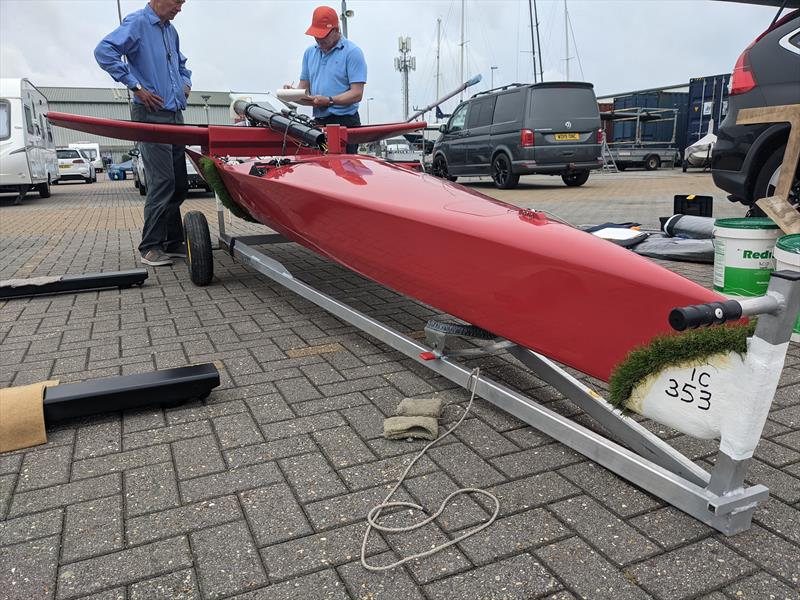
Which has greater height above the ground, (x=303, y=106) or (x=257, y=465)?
(x=303, y=106)

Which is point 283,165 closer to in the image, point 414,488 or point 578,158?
point 414,488

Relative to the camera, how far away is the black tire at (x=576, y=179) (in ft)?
43.3

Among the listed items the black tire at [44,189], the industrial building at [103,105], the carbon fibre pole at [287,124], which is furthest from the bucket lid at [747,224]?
the industrial building at [103,105]

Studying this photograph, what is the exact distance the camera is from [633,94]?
916 inches

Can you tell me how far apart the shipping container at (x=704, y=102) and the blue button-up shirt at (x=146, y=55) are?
60.7 feet

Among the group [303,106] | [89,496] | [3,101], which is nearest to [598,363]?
[89,496]

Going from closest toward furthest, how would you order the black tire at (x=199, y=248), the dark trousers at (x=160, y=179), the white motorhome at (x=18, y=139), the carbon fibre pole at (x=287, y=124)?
the carbon fibre pole at (x=287, y=124), the black tire at (x=199, y=248), the dark trousers at (x=160, y=179), the white motorhome at (x=18, y=139)

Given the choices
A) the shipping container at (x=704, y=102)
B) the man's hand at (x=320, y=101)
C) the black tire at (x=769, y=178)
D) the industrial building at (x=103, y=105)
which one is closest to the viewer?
the black tire at (x=769, y=178)

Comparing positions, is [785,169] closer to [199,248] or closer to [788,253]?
[788,253]

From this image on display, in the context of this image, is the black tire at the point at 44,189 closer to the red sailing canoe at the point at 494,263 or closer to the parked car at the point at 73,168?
the parked car at the point at 73,168

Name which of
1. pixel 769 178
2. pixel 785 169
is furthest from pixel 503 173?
pixel 785 169

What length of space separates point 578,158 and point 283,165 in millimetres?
9202

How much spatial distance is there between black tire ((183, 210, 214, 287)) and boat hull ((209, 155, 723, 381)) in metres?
1.38

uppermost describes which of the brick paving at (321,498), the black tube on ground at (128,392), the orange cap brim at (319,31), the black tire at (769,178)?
the orange cap brim at (319,31)
